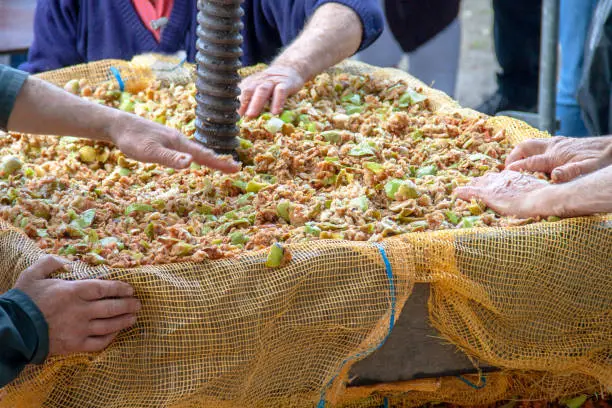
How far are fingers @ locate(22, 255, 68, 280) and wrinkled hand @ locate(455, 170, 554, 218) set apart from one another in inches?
41.3

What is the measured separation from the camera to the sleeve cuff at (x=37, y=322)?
165cm

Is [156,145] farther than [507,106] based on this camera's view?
No

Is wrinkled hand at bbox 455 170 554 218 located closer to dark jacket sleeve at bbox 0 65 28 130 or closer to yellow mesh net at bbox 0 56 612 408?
yellow mesh net at bbox 0 56 612 408

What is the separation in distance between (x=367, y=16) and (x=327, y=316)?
157 centimetres

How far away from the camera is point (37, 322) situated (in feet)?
A: 5.41

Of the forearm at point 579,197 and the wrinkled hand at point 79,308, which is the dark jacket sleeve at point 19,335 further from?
the forearm at point 579,197

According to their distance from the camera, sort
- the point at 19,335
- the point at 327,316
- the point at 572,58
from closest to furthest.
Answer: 1. the point at 19,335
2. the point at 327,316
3. the point at 572,58

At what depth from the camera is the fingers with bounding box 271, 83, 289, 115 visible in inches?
103

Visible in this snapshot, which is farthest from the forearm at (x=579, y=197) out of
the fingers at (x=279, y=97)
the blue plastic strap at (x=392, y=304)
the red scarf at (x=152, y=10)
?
the red scarf at (x=152, y=10)

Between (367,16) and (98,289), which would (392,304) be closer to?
(98,289)

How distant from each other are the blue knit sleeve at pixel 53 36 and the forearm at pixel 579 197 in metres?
2.25

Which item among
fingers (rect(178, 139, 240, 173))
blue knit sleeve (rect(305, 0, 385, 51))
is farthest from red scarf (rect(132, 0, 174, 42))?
fingers (rect(178, 139, 240, 173))

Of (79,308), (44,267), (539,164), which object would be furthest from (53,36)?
(539,164)

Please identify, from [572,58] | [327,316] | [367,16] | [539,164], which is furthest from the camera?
[572,58]
